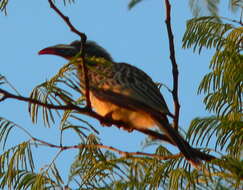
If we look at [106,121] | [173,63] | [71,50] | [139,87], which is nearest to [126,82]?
[139,87]

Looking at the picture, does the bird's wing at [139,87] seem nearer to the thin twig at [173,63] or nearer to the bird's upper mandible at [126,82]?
the bird's upper mandible at [126,82]

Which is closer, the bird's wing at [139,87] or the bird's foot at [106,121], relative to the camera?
the bird's foot at [106,121]

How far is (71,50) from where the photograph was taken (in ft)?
18.0

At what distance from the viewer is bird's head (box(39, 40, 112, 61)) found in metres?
5.28

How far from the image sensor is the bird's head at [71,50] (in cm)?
528

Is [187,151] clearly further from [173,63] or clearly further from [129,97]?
[129,97]

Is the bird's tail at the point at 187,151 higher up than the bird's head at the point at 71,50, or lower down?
lower down

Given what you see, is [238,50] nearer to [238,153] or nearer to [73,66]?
[238,153]

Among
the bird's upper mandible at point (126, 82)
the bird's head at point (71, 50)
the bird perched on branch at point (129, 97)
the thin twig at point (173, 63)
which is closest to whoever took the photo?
the thin twig at point (173, 63)

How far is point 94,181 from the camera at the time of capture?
141 inches

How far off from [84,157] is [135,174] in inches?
17.1

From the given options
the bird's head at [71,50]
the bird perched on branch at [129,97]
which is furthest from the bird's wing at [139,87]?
the bird's head at [71,50]

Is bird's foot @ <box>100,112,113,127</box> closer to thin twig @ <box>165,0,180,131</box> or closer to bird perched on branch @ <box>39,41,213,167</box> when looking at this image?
bird perched on branch @ <box>39,41,213,167</box>

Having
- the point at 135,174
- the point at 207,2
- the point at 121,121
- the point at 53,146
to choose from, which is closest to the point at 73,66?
the point at 53,146
